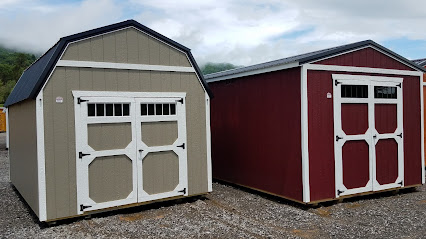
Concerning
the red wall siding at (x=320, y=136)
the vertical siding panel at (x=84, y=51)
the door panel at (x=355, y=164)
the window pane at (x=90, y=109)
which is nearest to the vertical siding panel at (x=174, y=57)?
the vertical siding panel at (x=84, y=51)

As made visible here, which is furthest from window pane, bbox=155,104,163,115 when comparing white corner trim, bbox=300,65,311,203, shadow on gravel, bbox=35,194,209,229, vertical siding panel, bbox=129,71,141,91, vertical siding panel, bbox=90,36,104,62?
white corner trim, bbox=300,65,311,203

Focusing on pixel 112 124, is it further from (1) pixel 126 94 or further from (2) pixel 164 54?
(2) pixel 164 54

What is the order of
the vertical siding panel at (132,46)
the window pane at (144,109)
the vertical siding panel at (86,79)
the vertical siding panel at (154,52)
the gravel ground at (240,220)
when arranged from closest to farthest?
the gravel ground at (240,220), the vertical siding panel at (86,79), the vertical siding panel at (132,46), the window pane at (144,109), the vertical siding panel at (154,52)

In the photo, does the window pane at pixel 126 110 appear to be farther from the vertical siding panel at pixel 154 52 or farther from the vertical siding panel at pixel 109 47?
the vertical siding panel at pixel 154 52

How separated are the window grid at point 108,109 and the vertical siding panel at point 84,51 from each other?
0.72 m

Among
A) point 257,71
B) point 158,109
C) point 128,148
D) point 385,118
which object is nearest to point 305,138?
point 257,71

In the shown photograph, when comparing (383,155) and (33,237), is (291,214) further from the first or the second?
(33,237)

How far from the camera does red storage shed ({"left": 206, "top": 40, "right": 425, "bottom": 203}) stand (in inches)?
254

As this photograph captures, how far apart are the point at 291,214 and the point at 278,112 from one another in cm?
191

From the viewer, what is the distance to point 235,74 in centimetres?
805

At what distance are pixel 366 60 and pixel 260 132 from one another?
7.97 ft

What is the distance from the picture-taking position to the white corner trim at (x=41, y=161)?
17.8 ft

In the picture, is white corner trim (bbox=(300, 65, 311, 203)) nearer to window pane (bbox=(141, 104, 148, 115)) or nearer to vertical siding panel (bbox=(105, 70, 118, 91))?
window pane (bbox=(141, 104, 148, 115))

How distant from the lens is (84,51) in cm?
580
